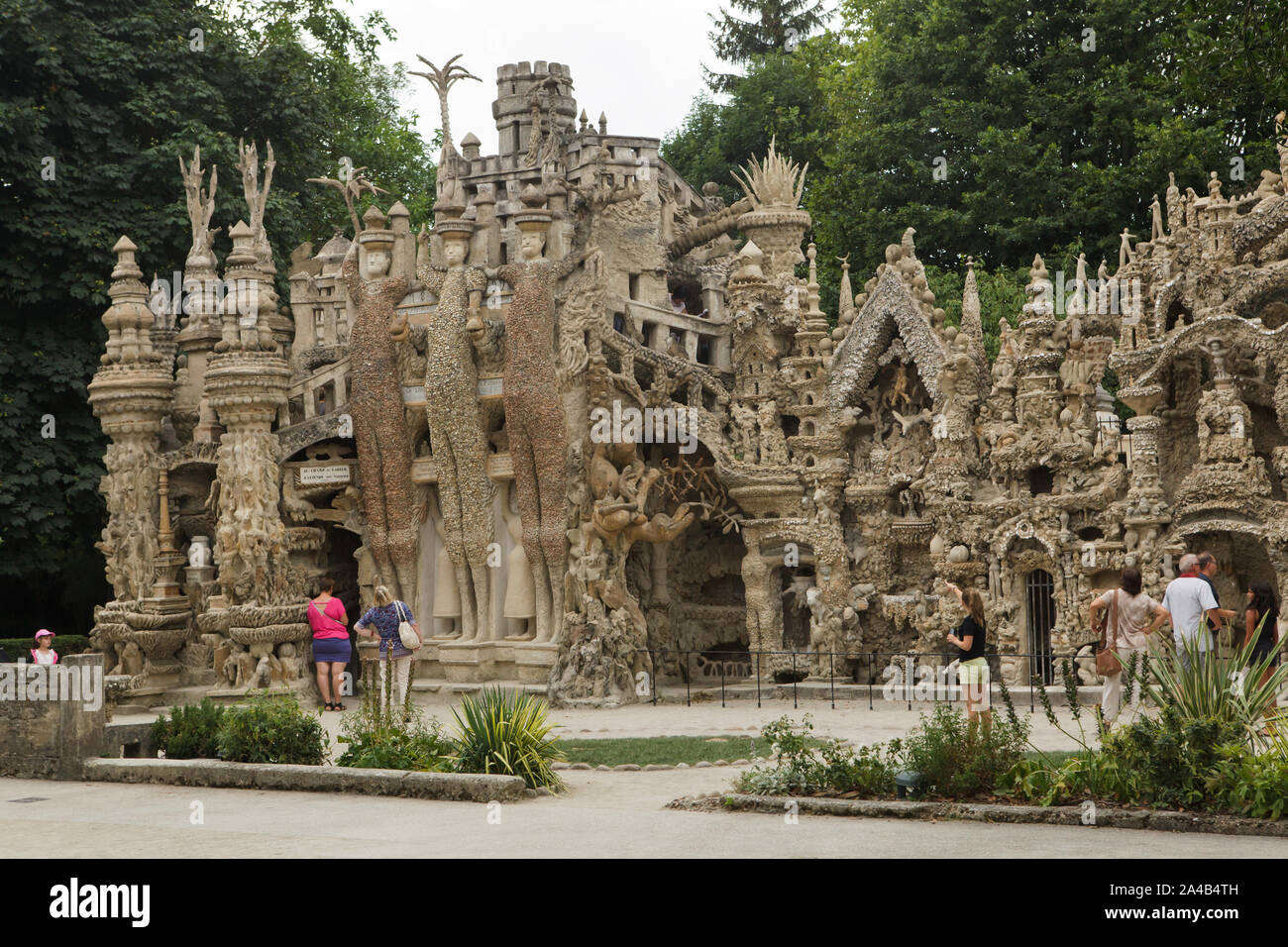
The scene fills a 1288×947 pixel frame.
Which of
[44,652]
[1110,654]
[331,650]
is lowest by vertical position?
[1110,654]

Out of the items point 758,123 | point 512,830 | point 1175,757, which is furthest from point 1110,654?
point 758,123

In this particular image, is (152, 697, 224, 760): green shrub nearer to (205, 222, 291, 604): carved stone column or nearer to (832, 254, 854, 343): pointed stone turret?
(205, 222, 291, 604): carved stone column

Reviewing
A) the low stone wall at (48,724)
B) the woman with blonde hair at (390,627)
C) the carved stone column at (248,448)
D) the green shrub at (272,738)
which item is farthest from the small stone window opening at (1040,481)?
the low stone wall at (48,724)

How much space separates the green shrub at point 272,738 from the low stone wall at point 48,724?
1.39 metres

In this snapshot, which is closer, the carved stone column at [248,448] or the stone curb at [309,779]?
the stone curb at [309,779]

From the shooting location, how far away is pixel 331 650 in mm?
23875

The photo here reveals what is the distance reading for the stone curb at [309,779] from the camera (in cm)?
1426

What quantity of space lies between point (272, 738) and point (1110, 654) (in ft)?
25.3

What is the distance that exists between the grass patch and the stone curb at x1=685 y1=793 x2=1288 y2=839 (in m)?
2.94

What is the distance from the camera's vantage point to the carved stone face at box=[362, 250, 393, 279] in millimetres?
26469

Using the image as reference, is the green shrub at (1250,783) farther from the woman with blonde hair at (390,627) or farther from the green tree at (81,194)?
the green tree at (81,194)

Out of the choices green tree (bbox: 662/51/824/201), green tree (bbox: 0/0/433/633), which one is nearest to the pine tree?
green tree (bbox: 662/51/824/201)

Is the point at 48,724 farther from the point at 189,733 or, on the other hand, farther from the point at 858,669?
the point at 858,669

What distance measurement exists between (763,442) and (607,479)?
8.00 feet
